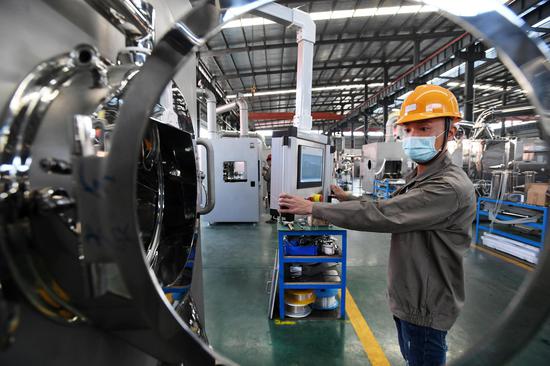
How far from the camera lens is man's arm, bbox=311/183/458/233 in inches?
40.2

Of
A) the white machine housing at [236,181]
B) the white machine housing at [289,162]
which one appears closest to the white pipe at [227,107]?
the white machine housing at [236,181]

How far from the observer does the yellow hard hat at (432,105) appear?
115 cm

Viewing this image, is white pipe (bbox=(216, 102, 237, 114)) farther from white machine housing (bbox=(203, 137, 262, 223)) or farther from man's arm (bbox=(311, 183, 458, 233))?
man's arm (bbox=(311, 183, 458, 233))

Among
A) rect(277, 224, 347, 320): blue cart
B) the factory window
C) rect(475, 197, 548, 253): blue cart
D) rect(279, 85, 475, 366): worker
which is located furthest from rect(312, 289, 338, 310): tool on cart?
the factory window

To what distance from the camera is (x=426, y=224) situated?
1.03 metres

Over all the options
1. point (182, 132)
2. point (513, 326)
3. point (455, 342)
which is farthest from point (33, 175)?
point (455, 342)

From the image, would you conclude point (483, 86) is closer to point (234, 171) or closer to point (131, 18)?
point (234, 171)

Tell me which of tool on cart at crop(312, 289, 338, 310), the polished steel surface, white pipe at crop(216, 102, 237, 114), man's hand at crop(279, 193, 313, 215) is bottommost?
tool on cart at crop(312, 289, 338, 310)

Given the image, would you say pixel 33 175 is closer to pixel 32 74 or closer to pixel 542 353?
pixel 32 74

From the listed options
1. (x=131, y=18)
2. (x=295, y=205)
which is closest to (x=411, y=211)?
(x=295, y=205)

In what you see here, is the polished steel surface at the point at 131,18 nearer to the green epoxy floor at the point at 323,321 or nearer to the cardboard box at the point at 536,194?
the green epoxy floor at the point at 323,321

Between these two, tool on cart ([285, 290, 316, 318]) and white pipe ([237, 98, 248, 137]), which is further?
white pipe ([237, 98, 248, 137])

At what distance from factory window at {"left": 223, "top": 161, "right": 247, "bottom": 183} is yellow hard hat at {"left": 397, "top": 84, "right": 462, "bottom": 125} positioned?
418 centimetres

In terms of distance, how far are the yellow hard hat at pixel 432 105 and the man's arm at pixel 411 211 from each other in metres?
0.33
